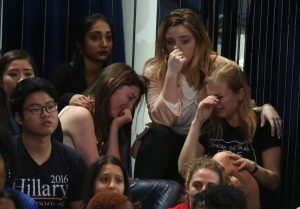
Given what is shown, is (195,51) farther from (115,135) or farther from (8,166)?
(8,166)

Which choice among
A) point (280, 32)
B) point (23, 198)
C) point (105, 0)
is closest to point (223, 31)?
point (280, 32)

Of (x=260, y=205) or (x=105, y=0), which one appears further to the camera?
(x=105, y=0)

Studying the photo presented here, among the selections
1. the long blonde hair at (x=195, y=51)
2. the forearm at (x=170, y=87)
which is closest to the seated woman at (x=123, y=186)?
the forearm at (x=170, y=87)

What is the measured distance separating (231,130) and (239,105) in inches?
4.3

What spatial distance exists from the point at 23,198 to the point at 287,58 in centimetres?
178

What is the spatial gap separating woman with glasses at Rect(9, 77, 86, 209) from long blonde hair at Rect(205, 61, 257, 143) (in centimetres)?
68

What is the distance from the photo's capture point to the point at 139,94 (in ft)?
9.96

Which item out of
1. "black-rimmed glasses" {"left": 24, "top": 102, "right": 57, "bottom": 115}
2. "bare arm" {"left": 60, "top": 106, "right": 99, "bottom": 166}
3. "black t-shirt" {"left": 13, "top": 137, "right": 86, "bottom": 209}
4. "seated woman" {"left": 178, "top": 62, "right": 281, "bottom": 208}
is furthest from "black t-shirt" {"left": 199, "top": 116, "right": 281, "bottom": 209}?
"black-rimmed glasses" {"left": 24, "top": 102, "right": 57, "bottom": 115}

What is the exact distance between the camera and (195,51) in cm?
323

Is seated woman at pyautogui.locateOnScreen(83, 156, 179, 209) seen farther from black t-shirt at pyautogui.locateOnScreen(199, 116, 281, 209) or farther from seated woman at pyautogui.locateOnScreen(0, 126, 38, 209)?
black t-shirt at pyautogui.locateOnScreen(199, 116, 281, 209)

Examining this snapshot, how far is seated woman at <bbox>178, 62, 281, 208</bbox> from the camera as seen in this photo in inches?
118

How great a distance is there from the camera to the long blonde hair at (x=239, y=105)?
3035mm

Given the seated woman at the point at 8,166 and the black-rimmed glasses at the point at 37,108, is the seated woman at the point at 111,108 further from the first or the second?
the seated woman at the point at 8,166

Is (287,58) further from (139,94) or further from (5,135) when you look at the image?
(5,135)
